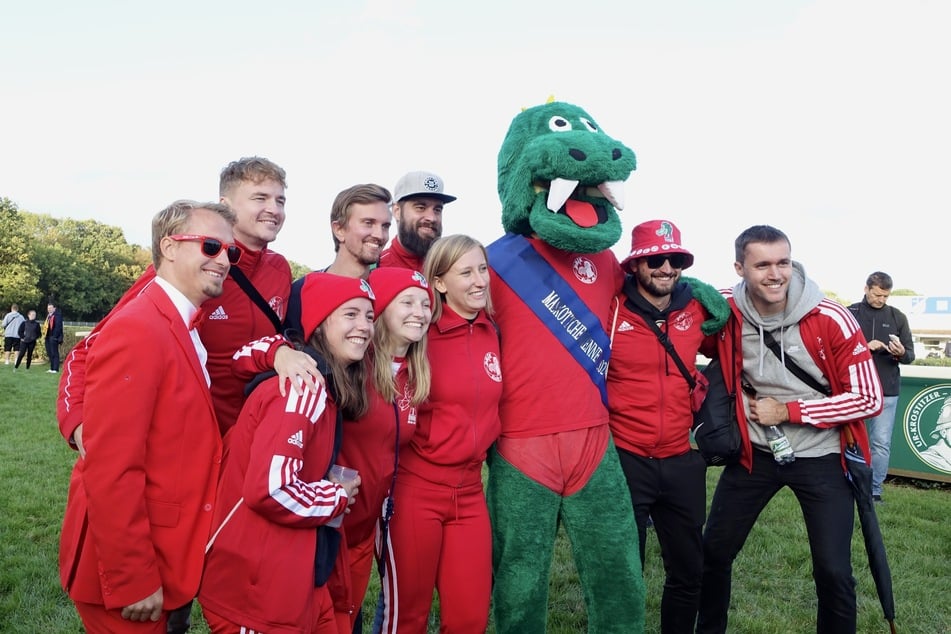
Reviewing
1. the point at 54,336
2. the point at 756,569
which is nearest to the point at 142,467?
the point at 756,569

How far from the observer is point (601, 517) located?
3295 millimetres

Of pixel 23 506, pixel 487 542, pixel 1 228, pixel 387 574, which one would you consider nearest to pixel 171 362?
pixel 387 574

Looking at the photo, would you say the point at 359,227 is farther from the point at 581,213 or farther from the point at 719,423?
the point at 719,423

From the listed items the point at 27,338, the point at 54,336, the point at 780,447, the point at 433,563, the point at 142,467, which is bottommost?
the point at 27,338

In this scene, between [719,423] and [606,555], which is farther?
[719,423]

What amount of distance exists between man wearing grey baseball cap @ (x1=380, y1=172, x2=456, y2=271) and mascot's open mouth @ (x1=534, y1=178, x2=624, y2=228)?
3.57 feet

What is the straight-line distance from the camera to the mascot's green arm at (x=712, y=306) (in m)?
3.84

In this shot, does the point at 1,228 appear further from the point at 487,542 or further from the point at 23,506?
the point at 487,542

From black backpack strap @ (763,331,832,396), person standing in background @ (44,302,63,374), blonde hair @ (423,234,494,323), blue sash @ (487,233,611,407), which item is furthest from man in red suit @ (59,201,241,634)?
person standing in background @ (44,302,63,374)

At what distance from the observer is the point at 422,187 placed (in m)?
4.38

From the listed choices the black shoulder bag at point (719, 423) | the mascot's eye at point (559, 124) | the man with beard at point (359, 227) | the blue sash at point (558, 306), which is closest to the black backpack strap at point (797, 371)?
the black shoulder bag at point (719, 423)

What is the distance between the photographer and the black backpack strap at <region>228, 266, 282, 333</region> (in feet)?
10.3

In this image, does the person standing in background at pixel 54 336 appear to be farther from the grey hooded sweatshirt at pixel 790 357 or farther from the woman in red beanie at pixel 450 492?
the grey hooded sweatshirt at pixel 790 357

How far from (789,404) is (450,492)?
→ 6.33ft
